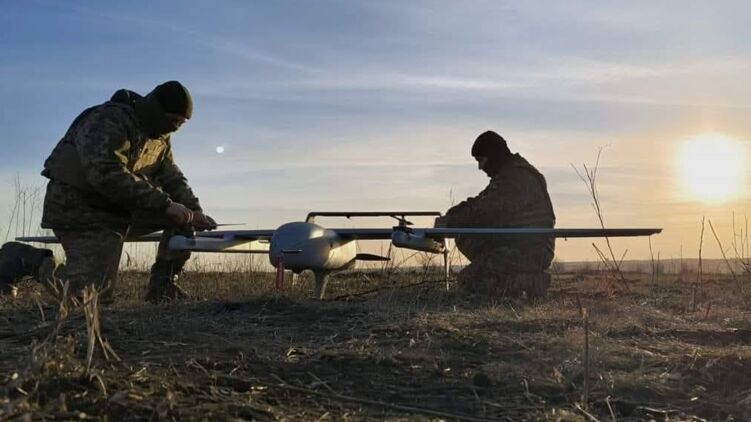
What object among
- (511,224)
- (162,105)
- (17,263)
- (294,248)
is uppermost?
(162,105)

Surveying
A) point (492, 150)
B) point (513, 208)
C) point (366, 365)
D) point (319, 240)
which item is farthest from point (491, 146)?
point (366, 365)

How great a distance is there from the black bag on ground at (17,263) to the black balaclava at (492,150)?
451cm

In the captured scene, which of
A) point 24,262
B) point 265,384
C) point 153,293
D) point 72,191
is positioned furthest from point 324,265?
point 265,384

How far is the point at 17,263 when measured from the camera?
22.1 ft

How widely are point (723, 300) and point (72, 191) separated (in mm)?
6085

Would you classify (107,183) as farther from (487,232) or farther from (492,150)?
(492,150)

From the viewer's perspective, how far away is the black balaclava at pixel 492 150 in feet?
26.0

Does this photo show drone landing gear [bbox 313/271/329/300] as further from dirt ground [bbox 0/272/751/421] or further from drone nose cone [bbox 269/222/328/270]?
dirt ground [bbox 0/272/751/421]

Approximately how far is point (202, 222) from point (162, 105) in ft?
3.57

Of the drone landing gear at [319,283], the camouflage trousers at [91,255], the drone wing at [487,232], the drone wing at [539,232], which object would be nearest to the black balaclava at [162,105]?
the camouflage trousers at [91,255]

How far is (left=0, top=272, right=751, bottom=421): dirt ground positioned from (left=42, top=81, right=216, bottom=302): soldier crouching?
1.07 meters

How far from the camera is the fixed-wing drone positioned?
21.4 ft

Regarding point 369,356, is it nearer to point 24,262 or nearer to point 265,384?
point 265,384

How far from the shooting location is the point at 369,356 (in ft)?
10.4
